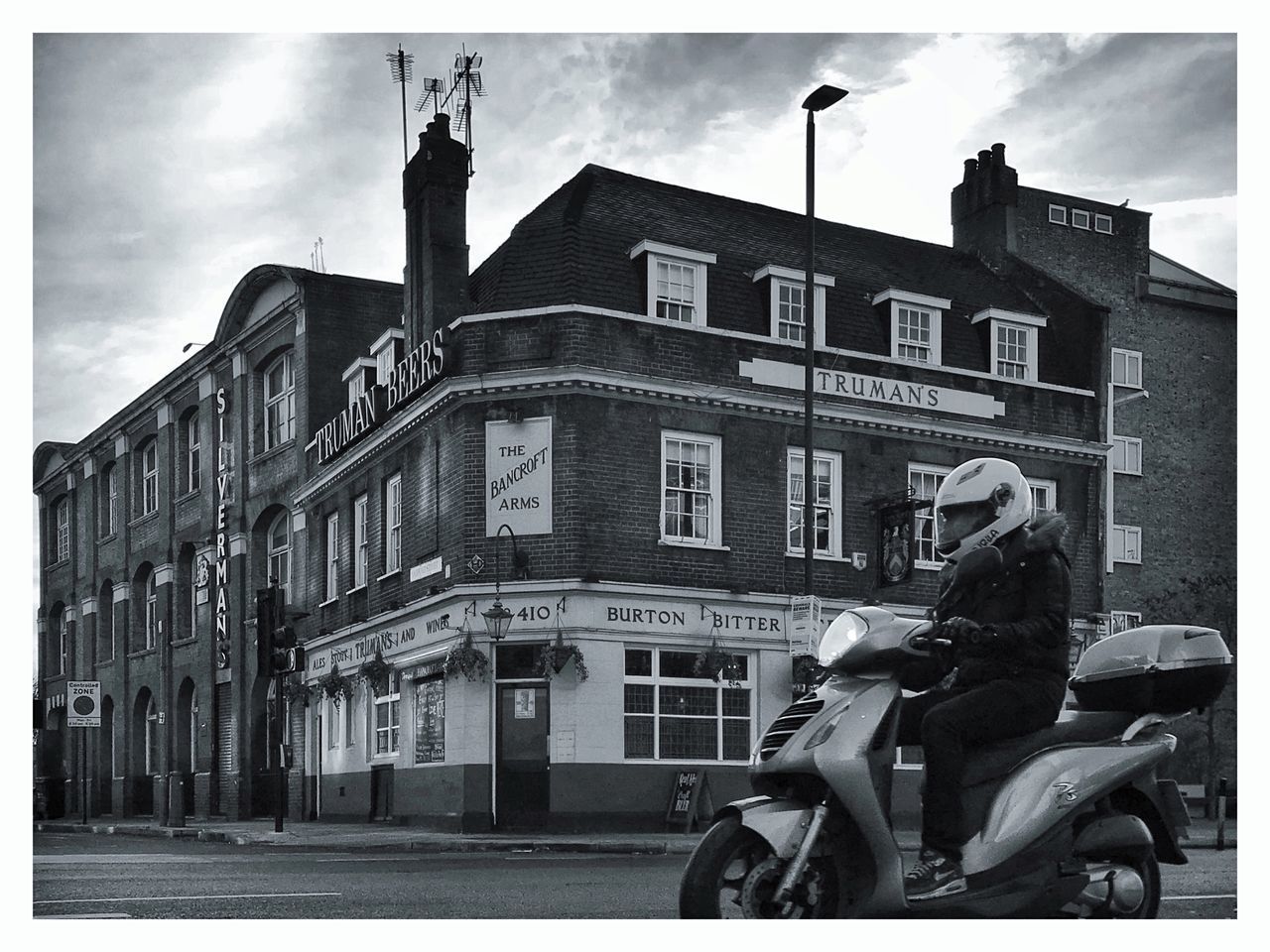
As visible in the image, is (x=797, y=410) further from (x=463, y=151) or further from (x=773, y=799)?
(x=773, y=799)

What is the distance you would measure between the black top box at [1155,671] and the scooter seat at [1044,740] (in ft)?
0.20

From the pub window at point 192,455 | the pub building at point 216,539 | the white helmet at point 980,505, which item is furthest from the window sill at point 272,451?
the white helmet at point 980,505

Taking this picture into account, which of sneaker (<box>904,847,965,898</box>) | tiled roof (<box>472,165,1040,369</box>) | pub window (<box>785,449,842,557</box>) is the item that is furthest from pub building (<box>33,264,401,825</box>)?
sneaker (<box>904,847,965,898</box>)

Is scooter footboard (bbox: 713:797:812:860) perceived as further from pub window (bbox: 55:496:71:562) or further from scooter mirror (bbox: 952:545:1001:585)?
pub window (bbox: 55:496:71:562)

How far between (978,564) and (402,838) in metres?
12.3

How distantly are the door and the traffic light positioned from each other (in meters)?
2.66

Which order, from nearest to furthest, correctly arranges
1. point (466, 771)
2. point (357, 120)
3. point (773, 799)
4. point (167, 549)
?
point (773, 799) → point (357, 120) → point (466, 771) → point (167, 549)

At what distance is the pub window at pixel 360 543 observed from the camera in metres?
23.2

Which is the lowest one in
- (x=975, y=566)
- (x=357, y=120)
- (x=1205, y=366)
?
(x=975, y=566)

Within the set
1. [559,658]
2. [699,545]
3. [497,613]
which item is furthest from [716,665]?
[497,613]
